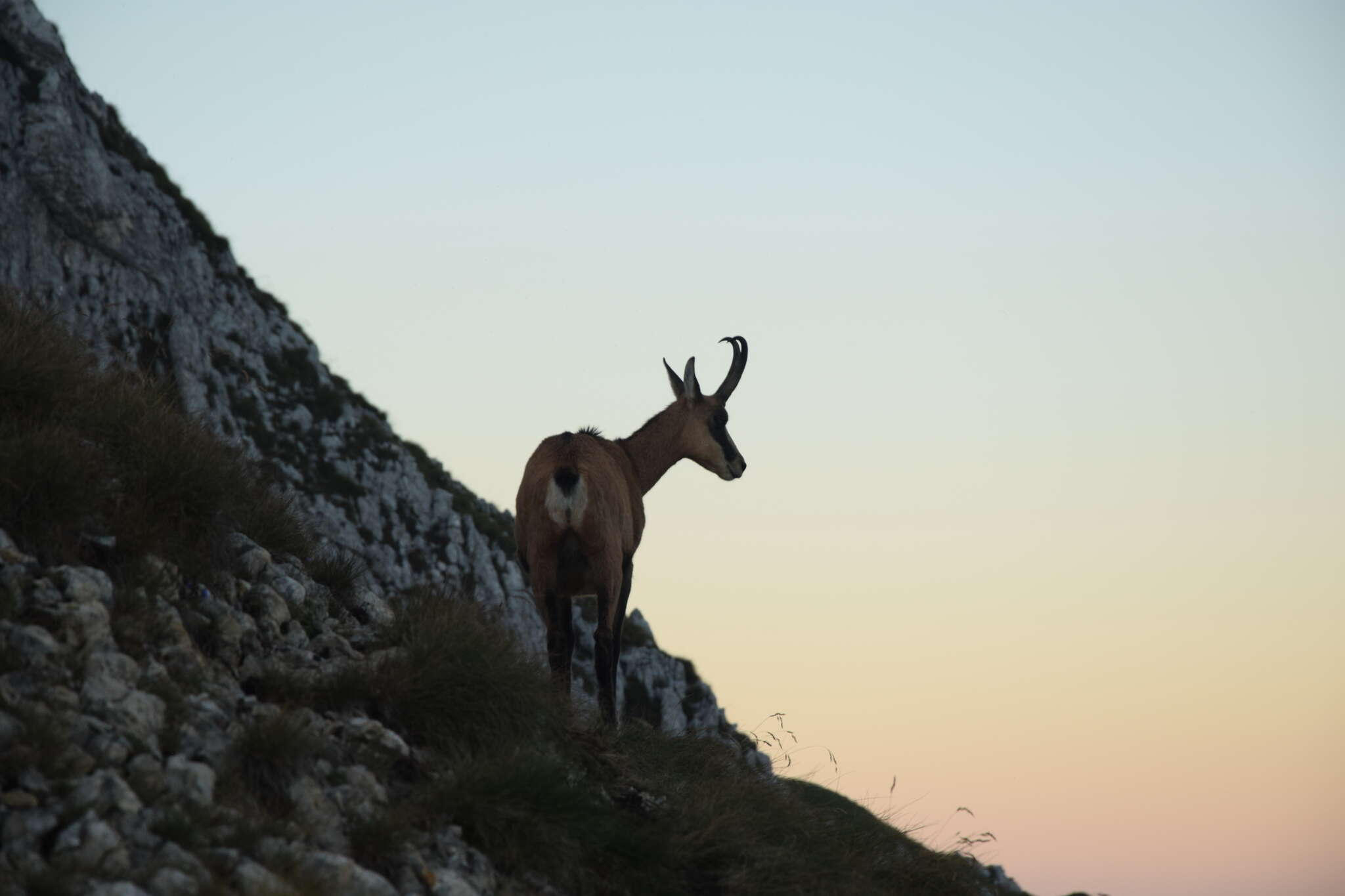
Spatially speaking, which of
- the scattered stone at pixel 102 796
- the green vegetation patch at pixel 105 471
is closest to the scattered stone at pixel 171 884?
the scattered stone at pixel 102 796

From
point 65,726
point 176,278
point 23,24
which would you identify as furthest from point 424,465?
point 65,726

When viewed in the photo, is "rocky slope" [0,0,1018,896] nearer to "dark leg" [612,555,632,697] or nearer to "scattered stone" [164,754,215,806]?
"scattered stone" [164,754,215,806]

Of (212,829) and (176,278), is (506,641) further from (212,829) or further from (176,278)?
(176,278)

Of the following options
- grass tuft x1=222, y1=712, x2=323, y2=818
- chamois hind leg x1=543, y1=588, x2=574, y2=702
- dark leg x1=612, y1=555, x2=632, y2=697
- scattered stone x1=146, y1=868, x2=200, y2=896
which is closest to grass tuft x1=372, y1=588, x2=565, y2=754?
grass tuft x1=222, y1=712, x2=323, y2=818

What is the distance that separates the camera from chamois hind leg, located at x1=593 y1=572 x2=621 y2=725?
11344 millimetres

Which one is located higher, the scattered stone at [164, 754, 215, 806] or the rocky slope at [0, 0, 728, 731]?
the rocky slope at [0, 0, 728, 731]

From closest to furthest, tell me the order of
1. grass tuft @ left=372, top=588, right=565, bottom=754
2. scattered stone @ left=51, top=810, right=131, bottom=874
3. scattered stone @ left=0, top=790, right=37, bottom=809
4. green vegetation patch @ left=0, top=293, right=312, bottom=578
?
1. scattered stone @ left=51, top=810, right=131, bottom=874
2. scattered stone @ left=0, top=790, right=37, bottom=809
3. green vegetation patch @ left=0, top=293, right=312, bottom=578
4. grass tuft @ left=372, top=588, right=565, bottom=754

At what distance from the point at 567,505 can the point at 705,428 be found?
4.57m

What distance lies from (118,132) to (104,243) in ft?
19.9

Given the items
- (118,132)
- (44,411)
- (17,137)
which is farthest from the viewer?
(118,132)

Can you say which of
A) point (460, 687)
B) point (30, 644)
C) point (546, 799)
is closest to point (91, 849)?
point (30, 644)

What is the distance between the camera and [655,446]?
15156 millimetres

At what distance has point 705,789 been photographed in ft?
30.4

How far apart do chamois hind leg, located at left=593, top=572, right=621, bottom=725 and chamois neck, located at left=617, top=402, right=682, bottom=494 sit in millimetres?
3050
